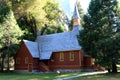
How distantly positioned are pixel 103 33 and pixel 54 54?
16.1 m

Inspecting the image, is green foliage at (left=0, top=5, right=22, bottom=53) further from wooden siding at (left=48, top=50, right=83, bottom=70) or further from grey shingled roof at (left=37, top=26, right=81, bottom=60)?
wooden siding at (left=48, top=50, right=83, bottom=70)

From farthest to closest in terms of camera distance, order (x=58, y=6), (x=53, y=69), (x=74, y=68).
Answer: (x=58, y=6) → (x=53, y=69) → (x=74, y=68)

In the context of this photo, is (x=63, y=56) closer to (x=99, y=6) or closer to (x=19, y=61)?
(x=19, y=61)

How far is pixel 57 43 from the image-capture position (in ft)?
159

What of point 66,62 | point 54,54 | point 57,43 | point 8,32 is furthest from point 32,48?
point 66,62

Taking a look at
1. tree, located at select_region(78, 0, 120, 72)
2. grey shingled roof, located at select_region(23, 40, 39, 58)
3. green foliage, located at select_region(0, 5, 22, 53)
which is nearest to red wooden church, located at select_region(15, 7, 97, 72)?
grey shingled roof, located at select_region(23, 40, 39, 58)

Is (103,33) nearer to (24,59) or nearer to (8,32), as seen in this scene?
(8,32)

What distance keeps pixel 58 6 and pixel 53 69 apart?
916 inches

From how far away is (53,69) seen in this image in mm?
48250

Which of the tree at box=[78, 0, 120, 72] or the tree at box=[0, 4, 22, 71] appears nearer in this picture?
the tree at box=[78, 0, 120, 72]

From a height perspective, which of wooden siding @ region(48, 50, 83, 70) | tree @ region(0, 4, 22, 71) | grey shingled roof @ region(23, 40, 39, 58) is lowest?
wooden siding @ region(48, 50, 83, 70)

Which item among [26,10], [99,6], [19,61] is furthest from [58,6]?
[99,6]

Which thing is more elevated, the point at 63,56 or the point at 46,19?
the point at 46,19

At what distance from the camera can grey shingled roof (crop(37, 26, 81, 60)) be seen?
4569 cm
